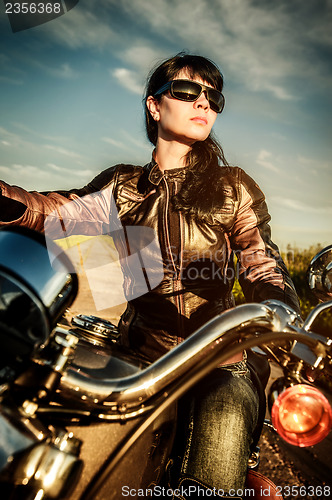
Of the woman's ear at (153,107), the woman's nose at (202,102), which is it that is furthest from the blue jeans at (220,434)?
the woman's ear at (153,107)

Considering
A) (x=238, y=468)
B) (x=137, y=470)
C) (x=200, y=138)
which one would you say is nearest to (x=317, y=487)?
(x=238, y=468)

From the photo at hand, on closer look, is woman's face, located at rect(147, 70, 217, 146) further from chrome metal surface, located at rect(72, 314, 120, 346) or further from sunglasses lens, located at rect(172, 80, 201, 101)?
chrome metal surface, located at rect(72, 314, 120, 346)

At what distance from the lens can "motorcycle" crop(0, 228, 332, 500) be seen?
738 millimetres

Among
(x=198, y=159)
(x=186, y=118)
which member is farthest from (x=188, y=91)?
(x=198, y=159)

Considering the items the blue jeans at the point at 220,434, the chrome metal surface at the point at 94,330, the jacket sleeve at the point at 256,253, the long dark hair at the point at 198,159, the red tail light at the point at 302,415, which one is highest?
the long dark hair at the point at 198,159

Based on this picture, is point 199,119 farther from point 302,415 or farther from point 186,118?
point 302,415

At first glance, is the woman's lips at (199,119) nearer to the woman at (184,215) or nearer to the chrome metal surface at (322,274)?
the woman at (184,215)

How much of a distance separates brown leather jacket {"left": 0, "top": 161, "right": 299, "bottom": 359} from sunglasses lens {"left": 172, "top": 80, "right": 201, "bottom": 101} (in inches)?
16.2

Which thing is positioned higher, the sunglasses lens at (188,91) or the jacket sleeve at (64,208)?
the sunglasses lens at (188,91)

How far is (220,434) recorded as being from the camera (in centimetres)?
119

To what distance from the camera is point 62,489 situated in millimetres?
747

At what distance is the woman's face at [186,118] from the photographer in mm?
2018

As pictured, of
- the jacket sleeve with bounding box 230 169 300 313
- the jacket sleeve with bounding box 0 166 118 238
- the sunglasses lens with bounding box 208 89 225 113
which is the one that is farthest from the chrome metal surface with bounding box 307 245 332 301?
the sunglasses lens with bounding box 208 89 225 113

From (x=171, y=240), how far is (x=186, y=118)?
761mm
